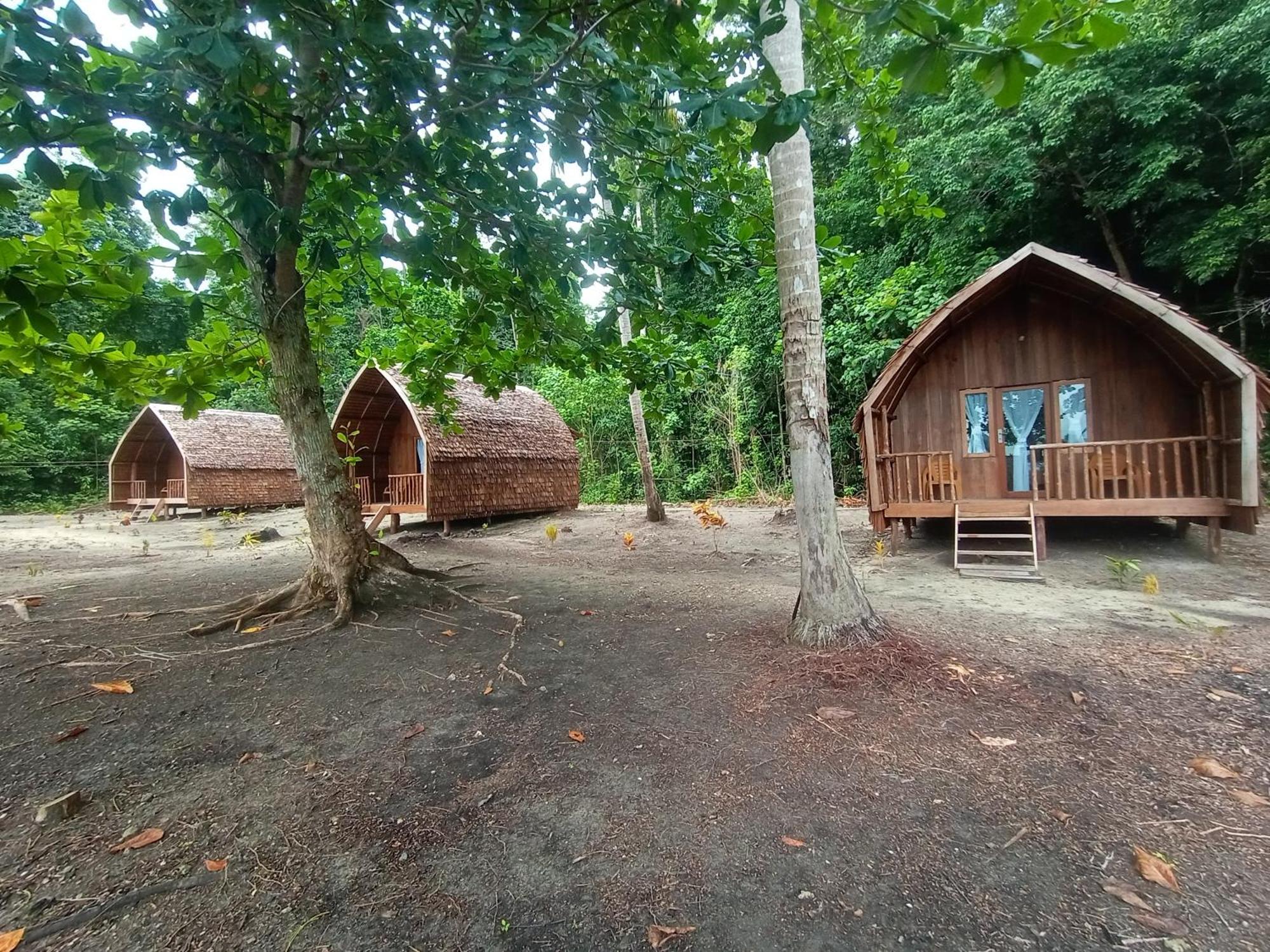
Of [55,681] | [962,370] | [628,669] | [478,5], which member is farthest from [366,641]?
[962,370]

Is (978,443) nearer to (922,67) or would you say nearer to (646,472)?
(646,472)

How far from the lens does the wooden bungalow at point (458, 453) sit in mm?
13102

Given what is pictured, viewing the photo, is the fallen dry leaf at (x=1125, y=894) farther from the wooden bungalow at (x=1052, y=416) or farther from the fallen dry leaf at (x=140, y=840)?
the wooden bungalow at (x=1052, y=416)

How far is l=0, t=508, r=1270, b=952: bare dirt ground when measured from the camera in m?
1.82

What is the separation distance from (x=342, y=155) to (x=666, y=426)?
58.1 feet

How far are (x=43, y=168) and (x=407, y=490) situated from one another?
1160 cm

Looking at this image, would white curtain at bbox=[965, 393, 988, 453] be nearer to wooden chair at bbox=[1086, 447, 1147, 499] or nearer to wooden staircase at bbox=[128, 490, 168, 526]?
wooden chair at bbox=[1086, 447, 1147, 499]

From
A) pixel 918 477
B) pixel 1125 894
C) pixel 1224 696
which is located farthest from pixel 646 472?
pixel 1125 894

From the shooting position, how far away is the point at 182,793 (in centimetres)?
247

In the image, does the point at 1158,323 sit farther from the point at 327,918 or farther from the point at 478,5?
the point at 327,918

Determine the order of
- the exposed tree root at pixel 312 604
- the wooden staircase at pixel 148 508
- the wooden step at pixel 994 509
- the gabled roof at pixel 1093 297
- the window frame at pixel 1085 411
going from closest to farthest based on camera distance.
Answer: the exposed tree root at pixel 312 604
the gabled roof at pixel 1093 297
the wooden step at pixel 994 509
the window frame at pixel 1085 411
the wooden staircase at pixel 148 508

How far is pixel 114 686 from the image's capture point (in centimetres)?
355

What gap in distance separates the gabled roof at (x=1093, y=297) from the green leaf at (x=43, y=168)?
860 cm

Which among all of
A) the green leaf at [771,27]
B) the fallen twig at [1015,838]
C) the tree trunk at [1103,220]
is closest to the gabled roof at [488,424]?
the green leaf at [771,27]
